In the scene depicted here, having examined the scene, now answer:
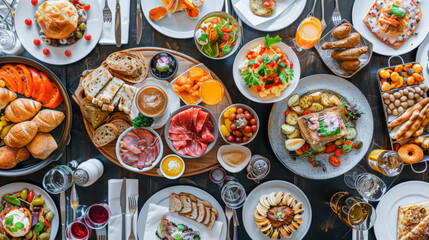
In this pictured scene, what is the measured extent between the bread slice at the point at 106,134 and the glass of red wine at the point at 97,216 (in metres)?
0.57

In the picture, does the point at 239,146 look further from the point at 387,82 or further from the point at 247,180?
the point at 387,82

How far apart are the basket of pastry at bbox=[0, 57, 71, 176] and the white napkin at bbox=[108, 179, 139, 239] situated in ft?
1.96

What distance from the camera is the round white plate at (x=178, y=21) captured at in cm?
291

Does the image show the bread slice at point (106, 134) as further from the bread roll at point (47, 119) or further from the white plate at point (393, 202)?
the white plate at point (393, 202)

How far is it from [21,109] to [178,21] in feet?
5.31

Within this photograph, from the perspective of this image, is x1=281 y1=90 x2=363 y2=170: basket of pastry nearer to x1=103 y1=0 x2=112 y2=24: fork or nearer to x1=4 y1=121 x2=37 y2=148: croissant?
x1=103 y1=0 x2=112 y2=24: fork

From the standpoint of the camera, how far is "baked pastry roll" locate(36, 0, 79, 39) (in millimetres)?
2738

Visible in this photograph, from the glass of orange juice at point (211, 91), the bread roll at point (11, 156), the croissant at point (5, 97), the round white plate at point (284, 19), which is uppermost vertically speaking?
the round white plate at point (284, 19)

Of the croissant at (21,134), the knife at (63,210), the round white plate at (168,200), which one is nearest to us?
the croissant at (21,134)

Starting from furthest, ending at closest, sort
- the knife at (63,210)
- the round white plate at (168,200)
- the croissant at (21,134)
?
the round white plate at (168,200), the knife at (63,210), the croissant at (21,134)

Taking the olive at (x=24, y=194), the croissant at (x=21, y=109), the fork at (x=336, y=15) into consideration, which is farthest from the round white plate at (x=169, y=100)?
the fork at (x=336, y=15)

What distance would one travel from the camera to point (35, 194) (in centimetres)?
290

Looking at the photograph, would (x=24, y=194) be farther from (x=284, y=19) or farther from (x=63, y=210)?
(x=284, y=19)

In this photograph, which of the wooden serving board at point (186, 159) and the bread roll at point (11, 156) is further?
the wooden serving board at point (186, 159)
